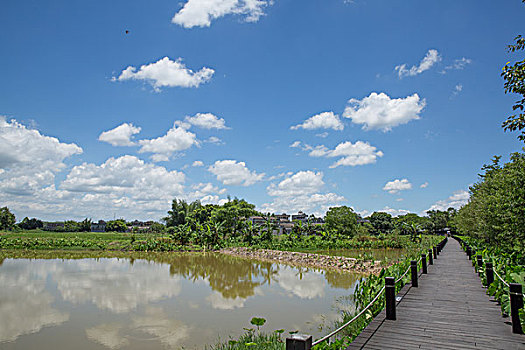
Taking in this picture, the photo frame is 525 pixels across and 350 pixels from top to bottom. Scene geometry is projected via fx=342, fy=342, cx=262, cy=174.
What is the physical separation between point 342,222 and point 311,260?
15670mm

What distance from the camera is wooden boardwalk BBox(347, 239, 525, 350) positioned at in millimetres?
5922

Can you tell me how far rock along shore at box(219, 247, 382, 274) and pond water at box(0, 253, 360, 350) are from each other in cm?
175

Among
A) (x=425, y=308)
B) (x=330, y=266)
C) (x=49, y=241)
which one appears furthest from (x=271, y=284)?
(x=49, y=241)

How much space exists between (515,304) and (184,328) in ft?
25.2

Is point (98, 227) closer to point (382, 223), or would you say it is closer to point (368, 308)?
point (382, 223)

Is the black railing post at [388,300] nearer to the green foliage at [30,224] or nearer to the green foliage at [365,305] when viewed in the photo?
the green foliage at [365,305]

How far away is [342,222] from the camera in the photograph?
39375mm

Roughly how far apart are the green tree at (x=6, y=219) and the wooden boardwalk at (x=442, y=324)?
81949 millimetres

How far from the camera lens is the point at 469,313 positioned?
25.9ft

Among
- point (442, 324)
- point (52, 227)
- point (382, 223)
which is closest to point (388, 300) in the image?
point (442, 324)

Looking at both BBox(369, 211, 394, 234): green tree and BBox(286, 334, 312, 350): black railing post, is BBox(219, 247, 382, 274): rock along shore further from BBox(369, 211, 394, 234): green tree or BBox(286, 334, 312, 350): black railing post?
BBox(369, 211, 394, 234): green tree

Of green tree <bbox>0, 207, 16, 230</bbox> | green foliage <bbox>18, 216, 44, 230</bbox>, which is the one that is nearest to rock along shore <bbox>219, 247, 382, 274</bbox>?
green tree <bbox>0, 207, 16, 230</bbox>

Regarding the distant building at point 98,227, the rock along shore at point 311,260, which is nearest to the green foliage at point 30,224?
the distant building at point 98,227

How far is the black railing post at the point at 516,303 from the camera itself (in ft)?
20.7
